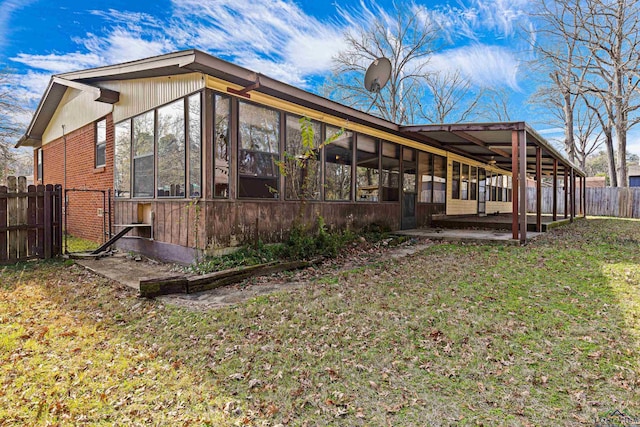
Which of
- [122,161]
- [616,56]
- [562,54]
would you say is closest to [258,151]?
[122,161]

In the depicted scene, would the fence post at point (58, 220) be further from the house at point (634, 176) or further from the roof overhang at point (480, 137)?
the house at point (634, 176)

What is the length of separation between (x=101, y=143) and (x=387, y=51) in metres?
20.5

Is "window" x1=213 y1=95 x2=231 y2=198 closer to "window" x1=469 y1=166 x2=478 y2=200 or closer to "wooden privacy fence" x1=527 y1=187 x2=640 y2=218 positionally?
"window" x1=469 y1=166 x2=478 y2=200

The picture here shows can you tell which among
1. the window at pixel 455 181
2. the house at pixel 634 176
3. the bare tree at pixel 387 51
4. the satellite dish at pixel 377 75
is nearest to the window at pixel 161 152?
the satellite dish at pixel 377 75

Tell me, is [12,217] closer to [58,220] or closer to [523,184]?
[58,220]

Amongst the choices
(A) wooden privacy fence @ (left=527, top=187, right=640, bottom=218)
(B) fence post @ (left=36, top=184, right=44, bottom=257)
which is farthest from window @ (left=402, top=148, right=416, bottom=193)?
(A) wooden privacy fence @ (left=527, top=187, right=640, bottom=218)

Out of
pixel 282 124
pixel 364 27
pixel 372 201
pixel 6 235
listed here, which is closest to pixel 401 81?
pixel 364 27

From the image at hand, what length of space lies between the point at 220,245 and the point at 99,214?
4.78 m

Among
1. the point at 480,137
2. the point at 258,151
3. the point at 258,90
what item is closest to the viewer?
the point at 258,90

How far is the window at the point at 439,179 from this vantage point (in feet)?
39.5

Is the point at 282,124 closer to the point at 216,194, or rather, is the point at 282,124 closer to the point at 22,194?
the point at 216,194

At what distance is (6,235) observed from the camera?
242 inches

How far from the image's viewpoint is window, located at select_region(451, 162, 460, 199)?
13180 millimetres

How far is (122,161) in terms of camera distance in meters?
7.77
